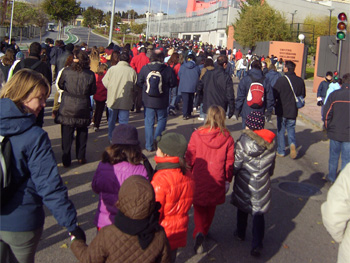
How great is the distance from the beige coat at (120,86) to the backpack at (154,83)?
458 mm

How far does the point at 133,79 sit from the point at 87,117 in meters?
1.80

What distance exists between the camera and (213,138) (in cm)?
464

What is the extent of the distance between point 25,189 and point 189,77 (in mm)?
9671

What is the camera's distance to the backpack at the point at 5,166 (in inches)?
100

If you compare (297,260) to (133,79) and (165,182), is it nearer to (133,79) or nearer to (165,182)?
(165,182)

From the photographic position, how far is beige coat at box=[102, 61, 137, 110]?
8.41m

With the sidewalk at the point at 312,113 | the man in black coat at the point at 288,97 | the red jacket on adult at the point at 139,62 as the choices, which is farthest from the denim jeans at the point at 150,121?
the sidewalk at the point at 312,113

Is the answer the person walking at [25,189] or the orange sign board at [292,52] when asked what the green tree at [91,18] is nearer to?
the orange sign board at [292,52]

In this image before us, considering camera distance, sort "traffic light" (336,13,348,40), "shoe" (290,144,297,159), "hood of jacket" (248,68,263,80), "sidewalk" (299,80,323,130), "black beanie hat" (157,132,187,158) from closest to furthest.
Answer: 1. "black beanie hat" (157,132,187,158)
2. "hood of jacket" (248,68,263,80)
3. "shoe" (290,144,297,159)
4. "traffic light" (336,13,348,40)
5. "sidewalk" (299,80,323,130)

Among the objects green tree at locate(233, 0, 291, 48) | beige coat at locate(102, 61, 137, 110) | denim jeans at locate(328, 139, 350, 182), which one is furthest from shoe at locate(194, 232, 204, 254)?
green tree at locate(233, 0, 291, 48)

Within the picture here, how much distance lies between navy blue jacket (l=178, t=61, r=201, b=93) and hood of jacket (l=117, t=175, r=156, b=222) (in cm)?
965

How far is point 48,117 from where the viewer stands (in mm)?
11086

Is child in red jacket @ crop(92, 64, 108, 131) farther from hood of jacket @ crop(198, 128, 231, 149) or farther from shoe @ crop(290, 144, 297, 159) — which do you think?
hood of jacket @ crop(198, 128, 231, 149)

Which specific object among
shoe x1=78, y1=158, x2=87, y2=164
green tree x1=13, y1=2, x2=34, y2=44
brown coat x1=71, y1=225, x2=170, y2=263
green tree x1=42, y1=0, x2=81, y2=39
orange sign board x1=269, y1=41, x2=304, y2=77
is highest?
green tree x1=13, y1=2, x2=34, y2=44
